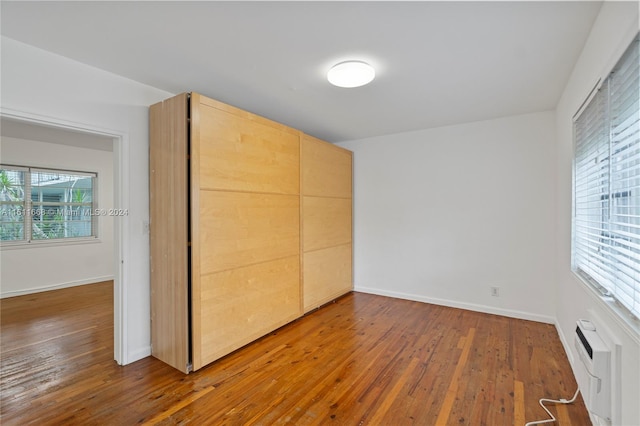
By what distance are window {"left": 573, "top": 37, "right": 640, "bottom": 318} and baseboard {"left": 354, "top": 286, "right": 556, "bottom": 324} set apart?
5.17 feet

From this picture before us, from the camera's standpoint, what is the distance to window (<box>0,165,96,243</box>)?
4.71m

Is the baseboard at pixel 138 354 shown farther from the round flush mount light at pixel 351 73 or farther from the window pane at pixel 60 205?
the window pane at pixel 60 205

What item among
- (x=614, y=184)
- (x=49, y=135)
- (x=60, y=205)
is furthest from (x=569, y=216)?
(x=60, y=205)

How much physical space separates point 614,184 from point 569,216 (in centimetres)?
120

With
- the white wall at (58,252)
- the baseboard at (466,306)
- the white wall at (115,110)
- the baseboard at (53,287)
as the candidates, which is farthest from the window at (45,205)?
the baseboard at (466,306)

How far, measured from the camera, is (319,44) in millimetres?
2002

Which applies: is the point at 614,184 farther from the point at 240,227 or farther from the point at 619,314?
the point at 240,227

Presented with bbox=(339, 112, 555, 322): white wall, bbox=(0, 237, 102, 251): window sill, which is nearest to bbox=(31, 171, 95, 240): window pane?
bbox=(0, 237, 102, 251): window sill

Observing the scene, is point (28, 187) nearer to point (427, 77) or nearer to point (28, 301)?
point (28, 301)

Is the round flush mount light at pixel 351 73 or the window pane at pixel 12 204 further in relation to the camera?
the window pane at pixel 12 204

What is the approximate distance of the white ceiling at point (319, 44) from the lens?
5.46ft

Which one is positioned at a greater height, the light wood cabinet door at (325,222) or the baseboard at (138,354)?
the light wood cabinet door at (325,222)

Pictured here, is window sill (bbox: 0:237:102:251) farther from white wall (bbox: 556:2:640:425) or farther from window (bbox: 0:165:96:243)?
white wall (bbox: 556:2:640:425)

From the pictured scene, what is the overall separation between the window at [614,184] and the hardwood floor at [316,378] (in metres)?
1.01
